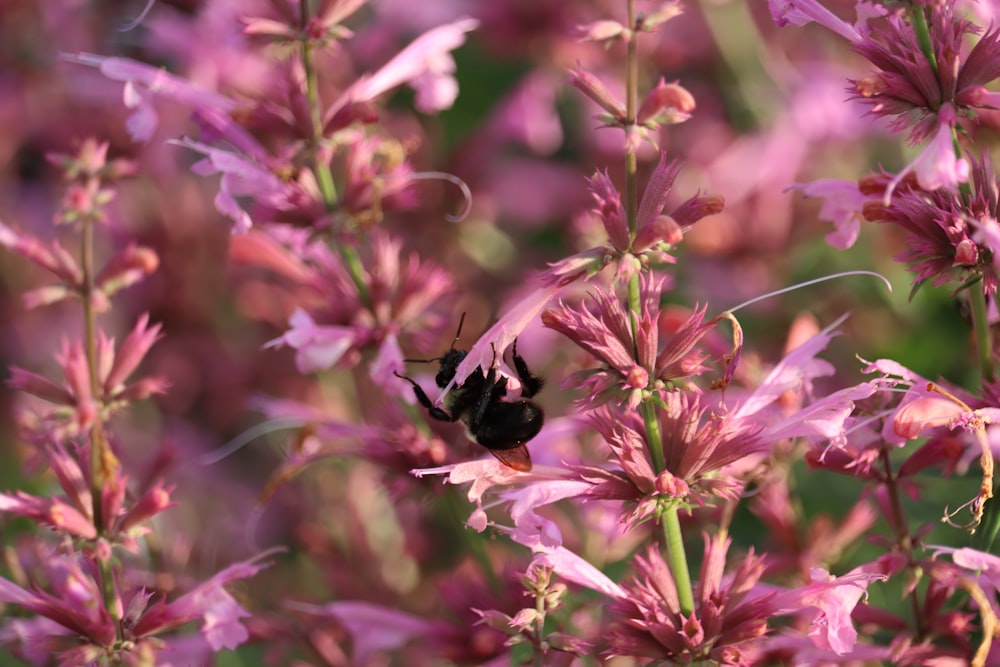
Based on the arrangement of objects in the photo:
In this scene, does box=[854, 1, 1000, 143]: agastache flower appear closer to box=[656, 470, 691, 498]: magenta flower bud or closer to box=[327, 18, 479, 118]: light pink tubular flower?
box=[656, 470, 691, 498]: magenta flower bud

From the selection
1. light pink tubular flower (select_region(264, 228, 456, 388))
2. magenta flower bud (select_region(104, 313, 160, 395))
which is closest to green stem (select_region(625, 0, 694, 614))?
light pink tubular flower (select_region(264, 228, 456, 388))

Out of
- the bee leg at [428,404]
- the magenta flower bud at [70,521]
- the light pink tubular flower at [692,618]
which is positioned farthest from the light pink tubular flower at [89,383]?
the light pink tubular flower at [692,618]

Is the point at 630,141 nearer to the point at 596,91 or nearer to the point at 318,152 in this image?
the point at 596,91

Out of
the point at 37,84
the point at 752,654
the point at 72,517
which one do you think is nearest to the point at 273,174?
the point at 72,517

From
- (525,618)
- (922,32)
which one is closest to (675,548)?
(525,618)

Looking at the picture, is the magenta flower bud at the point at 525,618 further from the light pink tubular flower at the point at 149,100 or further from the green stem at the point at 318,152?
the light pink tubular flower at the point at 149,100

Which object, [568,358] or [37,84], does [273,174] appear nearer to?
[568,358]
